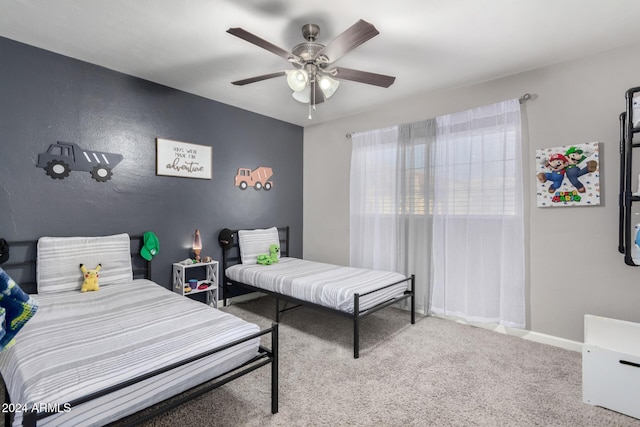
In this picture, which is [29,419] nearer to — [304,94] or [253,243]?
[304,94]

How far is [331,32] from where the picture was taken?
91.4 inches

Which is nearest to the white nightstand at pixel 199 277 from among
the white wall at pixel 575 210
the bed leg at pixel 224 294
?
the bed leg at pixel 224 294

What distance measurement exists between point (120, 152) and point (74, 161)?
39 cm

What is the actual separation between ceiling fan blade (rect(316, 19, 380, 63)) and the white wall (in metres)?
1.91

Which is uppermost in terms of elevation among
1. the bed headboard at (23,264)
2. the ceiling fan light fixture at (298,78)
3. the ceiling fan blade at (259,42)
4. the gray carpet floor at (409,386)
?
the ceiling fan blade at (259,42)

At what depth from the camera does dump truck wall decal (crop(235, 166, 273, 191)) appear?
4.12 m

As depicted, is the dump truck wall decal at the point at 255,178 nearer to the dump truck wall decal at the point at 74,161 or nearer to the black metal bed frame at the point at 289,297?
the black metal bed frame at the point at 289,297

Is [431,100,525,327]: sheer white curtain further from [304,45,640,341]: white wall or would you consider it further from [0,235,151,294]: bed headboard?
[0,235,151,294]: bed headboard

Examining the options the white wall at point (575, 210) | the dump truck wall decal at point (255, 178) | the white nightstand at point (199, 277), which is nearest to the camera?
the white wall at point (575, 210)

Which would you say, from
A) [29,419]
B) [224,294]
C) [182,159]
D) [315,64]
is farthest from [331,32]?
[224,294]

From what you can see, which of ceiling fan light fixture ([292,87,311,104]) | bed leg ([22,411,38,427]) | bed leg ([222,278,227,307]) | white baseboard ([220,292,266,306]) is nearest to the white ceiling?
ceiling fan light fixture ([292,87,311,104])

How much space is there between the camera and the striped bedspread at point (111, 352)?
1.25 metres

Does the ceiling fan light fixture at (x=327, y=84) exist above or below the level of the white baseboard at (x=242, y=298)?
above

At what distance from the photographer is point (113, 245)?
113 inches
